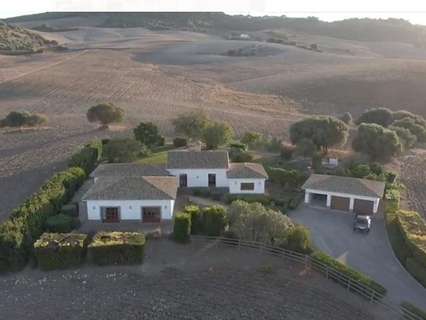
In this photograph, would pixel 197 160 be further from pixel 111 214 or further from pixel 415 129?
pixel 415 129

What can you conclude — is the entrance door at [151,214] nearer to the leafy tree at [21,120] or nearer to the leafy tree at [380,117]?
the leafy tree at [21,120]

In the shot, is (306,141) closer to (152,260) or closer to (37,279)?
(152,260)

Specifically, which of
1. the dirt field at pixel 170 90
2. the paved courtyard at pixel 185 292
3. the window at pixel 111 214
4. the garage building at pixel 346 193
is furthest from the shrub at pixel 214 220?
the dirt field at pixel 170 90

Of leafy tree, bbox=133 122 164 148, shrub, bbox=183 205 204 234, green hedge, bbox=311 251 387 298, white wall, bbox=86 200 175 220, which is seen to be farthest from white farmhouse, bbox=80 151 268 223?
green hedge, bbox=311 251 387 298

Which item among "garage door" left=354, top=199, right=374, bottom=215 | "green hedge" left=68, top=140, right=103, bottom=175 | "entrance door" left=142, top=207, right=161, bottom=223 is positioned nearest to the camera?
"entrance door" left=142, top=207, right=161, bottom=223

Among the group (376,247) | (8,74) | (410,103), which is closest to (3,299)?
(376,247)

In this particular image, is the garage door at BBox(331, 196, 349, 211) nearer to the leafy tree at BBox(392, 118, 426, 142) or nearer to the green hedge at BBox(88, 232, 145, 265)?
the green hedge at BBox(88, 232, 145, 265)
